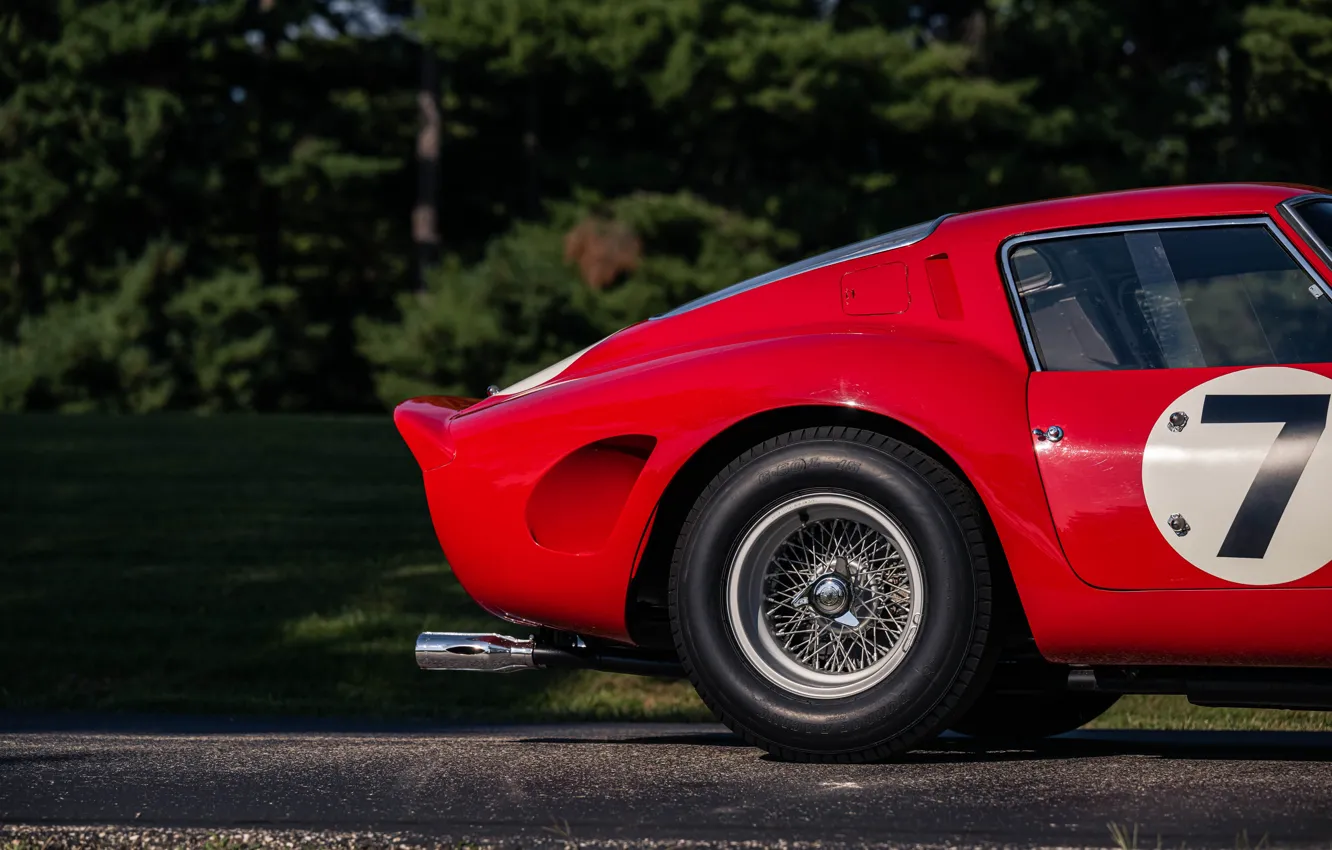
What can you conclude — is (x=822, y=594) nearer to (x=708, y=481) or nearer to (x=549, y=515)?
(x=708, y=481)

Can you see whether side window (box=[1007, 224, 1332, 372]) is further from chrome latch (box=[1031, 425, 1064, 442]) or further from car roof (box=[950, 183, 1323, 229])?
chrome latch (box=[1031, 425, 1064, 442])

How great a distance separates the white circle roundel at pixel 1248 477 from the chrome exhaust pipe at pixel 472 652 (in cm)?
164

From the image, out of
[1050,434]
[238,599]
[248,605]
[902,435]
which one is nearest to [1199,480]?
[1050,434]

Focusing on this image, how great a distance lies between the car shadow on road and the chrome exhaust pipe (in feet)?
1.70

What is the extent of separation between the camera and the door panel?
11.8 feet

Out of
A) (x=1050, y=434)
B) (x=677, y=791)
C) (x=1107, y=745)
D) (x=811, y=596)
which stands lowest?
(x=1107, y=745)

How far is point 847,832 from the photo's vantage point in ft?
10.1

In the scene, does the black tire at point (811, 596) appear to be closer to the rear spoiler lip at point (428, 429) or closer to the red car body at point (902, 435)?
the red car body at point (902, 435)

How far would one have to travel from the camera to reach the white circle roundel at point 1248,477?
359 centimetres

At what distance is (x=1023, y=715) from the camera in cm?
470

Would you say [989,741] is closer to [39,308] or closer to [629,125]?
[629,125]

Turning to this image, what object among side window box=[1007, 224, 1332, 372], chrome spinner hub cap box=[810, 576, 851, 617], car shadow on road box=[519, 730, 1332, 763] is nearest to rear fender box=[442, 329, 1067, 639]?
side window box=[1007, 224, 1332, 372]

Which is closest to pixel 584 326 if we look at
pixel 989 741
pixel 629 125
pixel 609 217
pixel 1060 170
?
pixel 609 217

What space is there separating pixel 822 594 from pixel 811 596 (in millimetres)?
29
